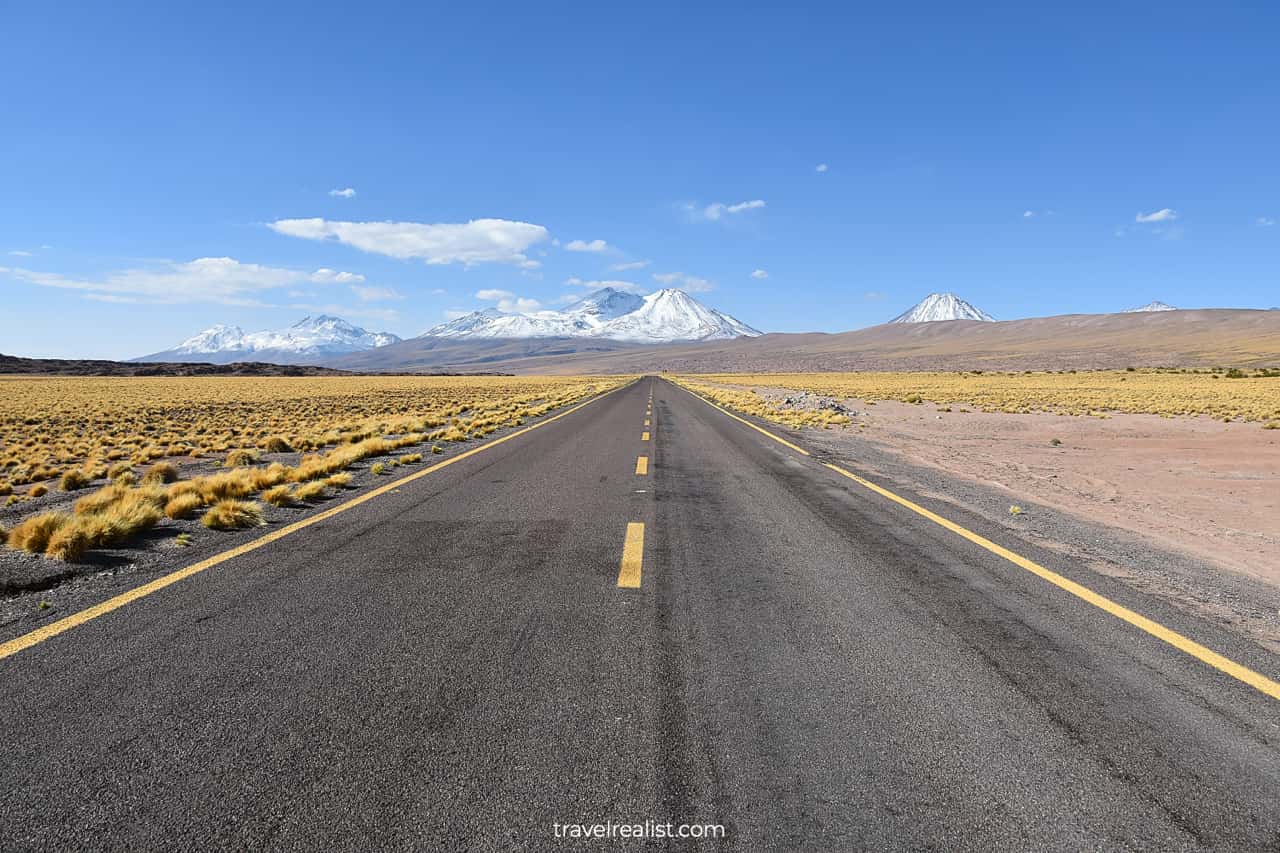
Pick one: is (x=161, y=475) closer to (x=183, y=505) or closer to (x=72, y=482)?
(x=72, y=482)

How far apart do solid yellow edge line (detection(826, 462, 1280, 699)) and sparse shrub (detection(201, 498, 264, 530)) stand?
7710 mm

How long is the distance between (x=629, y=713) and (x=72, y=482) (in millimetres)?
12368

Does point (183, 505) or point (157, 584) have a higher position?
point (183, 505)

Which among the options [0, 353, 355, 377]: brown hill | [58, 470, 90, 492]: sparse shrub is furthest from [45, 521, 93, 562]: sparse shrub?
[0, 353, 355, 377]: brown hill

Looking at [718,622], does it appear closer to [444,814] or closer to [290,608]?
[444,814]

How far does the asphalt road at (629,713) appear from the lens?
227 cm

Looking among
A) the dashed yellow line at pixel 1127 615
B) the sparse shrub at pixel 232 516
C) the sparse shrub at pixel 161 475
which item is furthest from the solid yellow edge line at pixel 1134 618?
the sparse shrub at pixel 161 475

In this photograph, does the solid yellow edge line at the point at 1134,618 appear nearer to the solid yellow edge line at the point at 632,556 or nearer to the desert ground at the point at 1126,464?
the desert ground at the point at 1126,464

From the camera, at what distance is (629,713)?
2.95 m

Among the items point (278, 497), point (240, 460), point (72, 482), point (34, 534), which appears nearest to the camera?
point (34, 534)

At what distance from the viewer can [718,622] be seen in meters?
4.10

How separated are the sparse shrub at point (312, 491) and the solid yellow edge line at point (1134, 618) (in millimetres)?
7903

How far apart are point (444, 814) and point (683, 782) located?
0.91m

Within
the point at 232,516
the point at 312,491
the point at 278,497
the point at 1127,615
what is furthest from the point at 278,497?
the point at 1127,615
